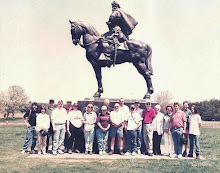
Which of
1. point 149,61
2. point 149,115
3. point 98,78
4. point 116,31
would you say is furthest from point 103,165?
point 116,31

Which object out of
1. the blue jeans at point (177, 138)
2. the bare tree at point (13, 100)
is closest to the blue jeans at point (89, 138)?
the blue jeans at point (177, 138)

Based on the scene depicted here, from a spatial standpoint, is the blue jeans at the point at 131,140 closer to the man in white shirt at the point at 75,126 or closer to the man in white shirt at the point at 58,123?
the man in white shirt at the point at 75,126

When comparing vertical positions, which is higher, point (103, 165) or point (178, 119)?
point (178, 119)

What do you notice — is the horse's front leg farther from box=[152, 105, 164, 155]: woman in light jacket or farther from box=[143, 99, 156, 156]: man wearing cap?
box=[152, 105, 164, 155]: woman in light jacket

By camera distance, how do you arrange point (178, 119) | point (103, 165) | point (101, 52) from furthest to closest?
point (101, 52) → point (178, 119) → point (103, 165)

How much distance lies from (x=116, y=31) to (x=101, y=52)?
0.92 metres

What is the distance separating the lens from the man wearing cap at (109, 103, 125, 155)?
8.81m

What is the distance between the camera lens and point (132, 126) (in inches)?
348

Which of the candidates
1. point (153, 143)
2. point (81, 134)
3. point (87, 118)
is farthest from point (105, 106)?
point (153, 143)

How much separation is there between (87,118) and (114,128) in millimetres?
891

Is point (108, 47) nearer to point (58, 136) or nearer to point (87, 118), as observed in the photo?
point (87, 118)

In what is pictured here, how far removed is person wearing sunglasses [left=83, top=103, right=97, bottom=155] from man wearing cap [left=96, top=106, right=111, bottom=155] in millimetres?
157

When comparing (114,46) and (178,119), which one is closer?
(178,119)

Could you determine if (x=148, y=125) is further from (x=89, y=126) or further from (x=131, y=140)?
(x=89, y=126)
